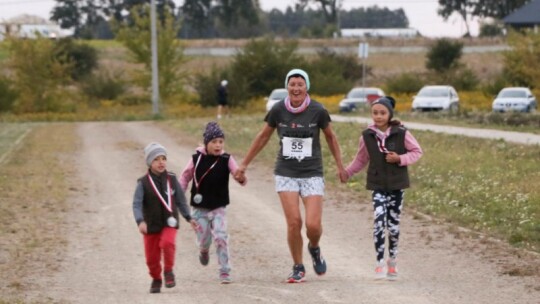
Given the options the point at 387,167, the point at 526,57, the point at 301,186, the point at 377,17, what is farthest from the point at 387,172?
the point at 377,17

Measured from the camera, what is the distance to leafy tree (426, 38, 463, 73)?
7656cm

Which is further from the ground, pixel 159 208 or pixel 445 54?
pixel 159 208

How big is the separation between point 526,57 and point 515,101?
5.01m

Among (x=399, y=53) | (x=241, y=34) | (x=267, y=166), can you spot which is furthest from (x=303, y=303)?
(x=241, y=34)

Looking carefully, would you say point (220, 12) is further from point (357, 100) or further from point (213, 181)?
point (213, 181)

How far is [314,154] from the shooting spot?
1023 centimetres

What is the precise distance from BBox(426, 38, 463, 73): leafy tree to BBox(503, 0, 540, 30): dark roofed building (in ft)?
47.1

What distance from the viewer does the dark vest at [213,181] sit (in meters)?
10.4

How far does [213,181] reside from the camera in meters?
10.4

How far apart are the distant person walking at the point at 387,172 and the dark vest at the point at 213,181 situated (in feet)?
4.33

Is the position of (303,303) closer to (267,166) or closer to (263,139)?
(263,139)

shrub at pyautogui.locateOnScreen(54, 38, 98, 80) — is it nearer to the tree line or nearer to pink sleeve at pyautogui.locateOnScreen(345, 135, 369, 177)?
the tree line

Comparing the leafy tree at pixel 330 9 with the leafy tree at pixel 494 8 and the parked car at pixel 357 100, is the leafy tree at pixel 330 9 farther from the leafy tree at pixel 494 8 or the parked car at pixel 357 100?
the parked car at pixel 357 100

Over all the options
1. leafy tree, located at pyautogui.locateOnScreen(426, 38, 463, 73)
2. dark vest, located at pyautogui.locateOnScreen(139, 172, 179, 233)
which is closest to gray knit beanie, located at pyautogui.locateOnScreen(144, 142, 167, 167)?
dark vest, located at pyautogui.locateOnScreen(139, 172, 179, 233)
